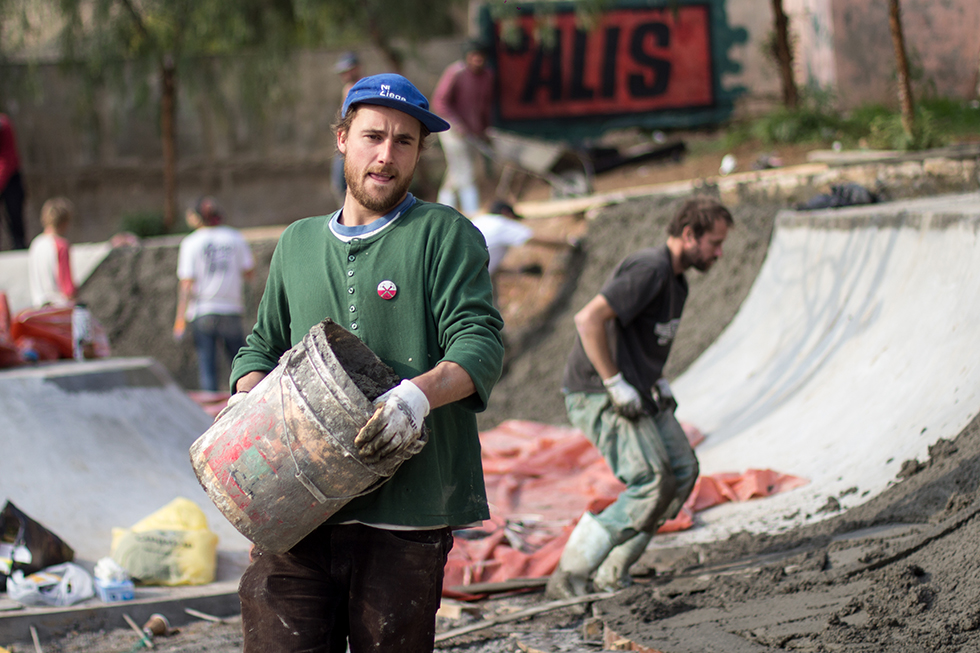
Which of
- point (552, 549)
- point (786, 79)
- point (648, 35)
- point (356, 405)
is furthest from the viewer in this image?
point (648, 35)

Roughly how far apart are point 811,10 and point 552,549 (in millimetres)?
10264

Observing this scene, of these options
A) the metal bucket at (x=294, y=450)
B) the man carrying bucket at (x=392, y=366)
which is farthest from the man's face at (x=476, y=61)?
the metal bucket at (x=294, y=450)

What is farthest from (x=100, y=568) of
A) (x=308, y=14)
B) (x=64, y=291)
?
(x=308, y=14)

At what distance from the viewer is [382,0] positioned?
48.0 ft

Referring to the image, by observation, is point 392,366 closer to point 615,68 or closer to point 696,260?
point 696,260

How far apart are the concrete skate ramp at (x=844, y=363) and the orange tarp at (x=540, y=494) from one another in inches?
6.0

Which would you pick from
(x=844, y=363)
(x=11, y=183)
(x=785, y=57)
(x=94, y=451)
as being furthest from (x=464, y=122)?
(x=94, y=451)

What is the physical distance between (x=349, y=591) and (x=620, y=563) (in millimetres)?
2404

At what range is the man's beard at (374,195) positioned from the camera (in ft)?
8.14

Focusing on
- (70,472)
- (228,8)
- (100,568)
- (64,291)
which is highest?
(228,8)

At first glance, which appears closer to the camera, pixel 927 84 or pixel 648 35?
pixel 927 84

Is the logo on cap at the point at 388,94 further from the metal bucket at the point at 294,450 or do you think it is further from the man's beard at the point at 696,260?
the man's beard at the point at 696,260

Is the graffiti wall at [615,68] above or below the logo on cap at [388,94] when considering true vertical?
above

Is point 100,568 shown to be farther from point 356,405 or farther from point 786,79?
point 786,79
